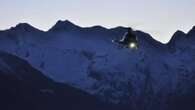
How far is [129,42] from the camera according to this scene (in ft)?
162

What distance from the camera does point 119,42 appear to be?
2061 inches

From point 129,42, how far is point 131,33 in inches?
37.7

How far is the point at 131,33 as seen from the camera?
49875mm

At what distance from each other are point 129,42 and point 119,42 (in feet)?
10.2

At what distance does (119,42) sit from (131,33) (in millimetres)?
2714
